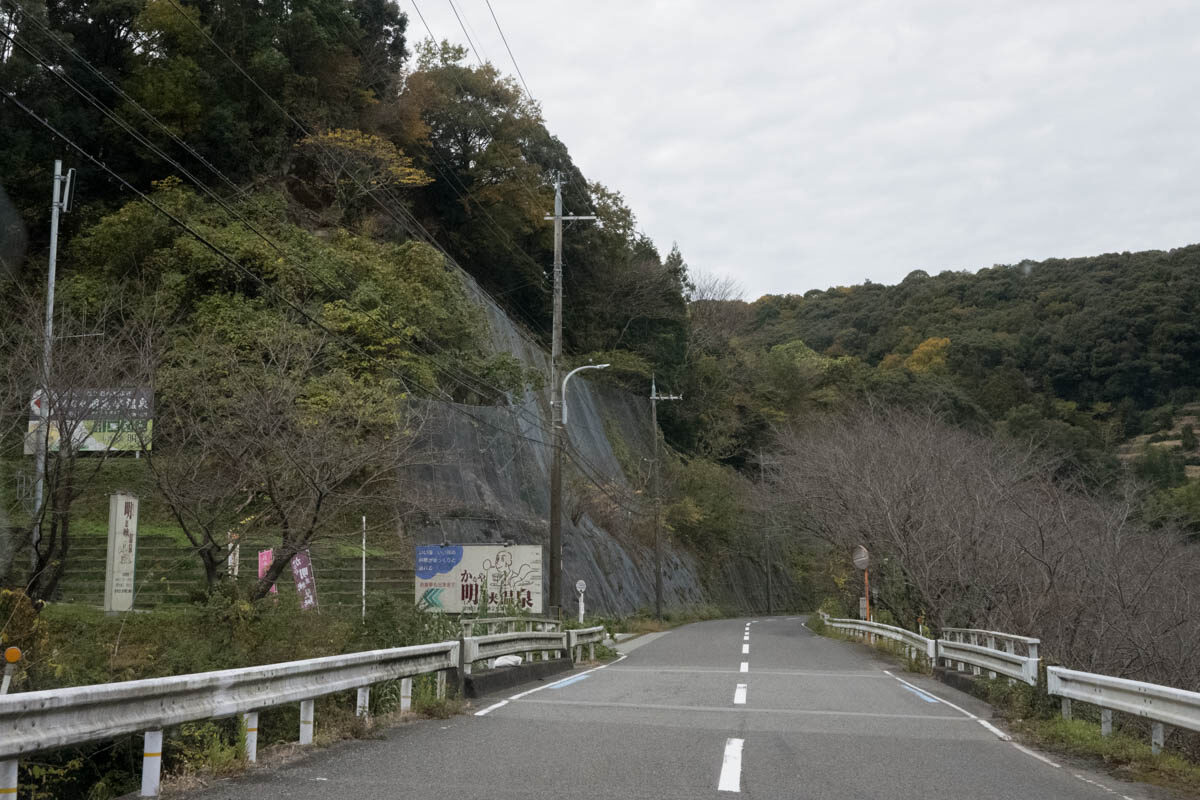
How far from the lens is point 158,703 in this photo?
19.4 ft

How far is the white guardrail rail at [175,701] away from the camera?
189 inches

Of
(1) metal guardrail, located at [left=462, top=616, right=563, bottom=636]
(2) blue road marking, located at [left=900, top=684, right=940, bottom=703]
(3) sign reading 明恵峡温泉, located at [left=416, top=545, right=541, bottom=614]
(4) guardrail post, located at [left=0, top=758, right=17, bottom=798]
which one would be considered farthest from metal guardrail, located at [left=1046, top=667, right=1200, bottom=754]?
(3) sign reading 明恵峡温泉, located at [left=416, top=545, right=541, bottom=614]

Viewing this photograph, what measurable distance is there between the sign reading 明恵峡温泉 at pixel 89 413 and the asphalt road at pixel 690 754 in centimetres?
994

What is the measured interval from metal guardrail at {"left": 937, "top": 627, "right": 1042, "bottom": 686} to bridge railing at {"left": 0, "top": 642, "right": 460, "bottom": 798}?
23.3 feet

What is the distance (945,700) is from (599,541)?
2769 centimetres

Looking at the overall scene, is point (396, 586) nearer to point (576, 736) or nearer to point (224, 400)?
point (224, 400)

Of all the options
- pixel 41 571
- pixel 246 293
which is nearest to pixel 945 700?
pixel 41 571

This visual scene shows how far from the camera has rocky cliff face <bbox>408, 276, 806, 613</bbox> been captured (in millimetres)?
31172

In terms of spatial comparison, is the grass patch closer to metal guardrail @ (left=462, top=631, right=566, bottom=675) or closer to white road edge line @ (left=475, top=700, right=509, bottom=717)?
white road edge line @ (left=475, top=700, right=509, bottom=717)

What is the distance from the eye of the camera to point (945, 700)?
13539 millimetres

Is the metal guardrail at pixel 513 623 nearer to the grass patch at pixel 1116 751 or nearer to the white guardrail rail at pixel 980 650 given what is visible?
the white guardrail rail at pixel 980 650

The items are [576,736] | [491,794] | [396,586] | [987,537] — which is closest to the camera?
[491,794]

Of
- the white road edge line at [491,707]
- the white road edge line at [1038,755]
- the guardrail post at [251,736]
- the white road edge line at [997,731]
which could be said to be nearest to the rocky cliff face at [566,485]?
the white road edge line at [491,707]

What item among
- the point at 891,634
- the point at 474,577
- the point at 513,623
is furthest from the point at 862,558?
the point at 513,623
